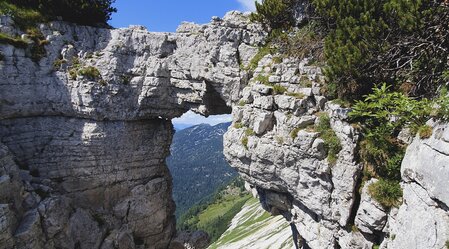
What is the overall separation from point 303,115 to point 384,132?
5.79 m

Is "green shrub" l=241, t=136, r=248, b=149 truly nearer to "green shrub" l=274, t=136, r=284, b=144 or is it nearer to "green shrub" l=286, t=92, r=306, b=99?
"green shrub" l=274, t=136, r=284, b=144

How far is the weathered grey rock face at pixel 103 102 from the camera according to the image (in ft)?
100

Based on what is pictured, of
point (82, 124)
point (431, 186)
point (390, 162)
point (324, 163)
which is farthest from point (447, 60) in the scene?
point (82, 124)

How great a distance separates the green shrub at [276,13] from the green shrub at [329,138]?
32.9ft

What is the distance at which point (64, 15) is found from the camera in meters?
33.8

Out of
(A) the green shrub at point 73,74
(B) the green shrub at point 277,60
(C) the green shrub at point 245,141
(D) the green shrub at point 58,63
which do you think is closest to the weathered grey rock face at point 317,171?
(C) the green shrub at point 245,141

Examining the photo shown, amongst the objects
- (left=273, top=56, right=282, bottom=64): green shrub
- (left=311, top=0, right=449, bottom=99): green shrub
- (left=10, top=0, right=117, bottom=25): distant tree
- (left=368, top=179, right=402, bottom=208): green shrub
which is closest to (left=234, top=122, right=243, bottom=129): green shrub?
(left=273, top=56, right=282, bottom=64): green shrub

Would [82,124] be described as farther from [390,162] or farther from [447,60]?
[447,60]

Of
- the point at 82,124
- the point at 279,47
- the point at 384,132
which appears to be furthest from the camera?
the point at 82,124

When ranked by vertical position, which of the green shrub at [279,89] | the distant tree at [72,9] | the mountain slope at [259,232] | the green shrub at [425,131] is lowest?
the mountain slope at [259,232]

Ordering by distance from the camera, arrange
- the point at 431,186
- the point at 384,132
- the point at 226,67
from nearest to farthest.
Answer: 1. the point at 431,186
2. the point at 384,132
3. the point at 226,67

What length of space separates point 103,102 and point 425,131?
26.2m

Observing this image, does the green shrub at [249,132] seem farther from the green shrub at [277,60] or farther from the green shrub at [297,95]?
the green shrub at [277,60]

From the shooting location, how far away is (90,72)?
3200 centimetres
